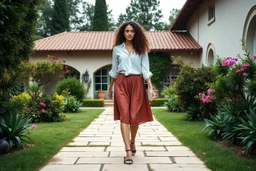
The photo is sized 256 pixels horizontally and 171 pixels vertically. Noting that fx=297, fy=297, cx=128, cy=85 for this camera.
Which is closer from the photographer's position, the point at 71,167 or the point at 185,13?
the point at 71,167

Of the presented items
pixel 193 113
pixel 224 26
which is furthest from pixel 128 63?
pixel 224 26

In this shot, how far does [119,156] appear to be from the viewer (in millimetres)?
3943

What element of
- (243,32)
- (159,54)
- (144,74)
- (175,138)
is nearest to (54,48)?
(159,54)

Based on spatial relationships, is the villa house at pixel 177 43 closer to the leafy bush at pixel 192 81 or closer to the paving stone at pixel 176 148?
the leafy bush at pixel 192 81

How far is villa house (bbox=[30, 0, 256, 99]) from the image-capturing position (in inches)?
457

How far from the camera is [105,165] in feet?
11.3

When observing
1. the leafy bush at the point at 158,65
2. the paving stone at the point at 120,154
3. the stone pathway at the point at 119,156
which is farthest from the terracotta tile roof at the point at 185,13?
the paving stone at the point at 120,154

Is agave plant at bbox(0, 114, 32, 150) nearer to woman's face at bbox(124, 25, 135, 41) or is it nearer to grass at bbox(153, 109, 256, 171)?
woman's face at bbox(124, 25, 135, 41)

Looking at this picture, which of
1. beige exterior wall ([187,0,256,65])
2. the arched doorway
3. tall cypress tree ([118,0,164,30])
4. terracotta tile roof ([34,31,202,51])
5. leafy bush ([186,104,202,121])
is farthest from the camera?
tall cypress tree ([118,0,164,30])

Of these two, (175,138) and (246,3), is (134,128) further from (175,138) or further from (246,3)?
(246,3)

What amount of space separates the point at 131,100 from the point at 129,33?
0.87m

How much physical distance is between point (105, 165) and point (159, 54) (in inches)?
556

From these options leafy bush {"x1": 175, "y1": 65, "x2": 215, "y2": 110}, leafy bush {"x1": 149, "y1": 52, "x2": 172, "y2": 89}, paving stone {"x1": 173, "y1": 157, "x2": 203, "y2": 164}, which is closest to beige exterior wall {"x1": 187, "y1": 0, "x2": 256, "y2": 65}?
leafy bush {"x1": 175, "y1": 65, "x2": 215, "y2": 110}

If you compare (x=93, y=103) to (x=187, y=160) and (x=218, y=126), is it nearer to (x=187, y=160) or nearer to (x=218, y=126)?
(x=218, y=126)
